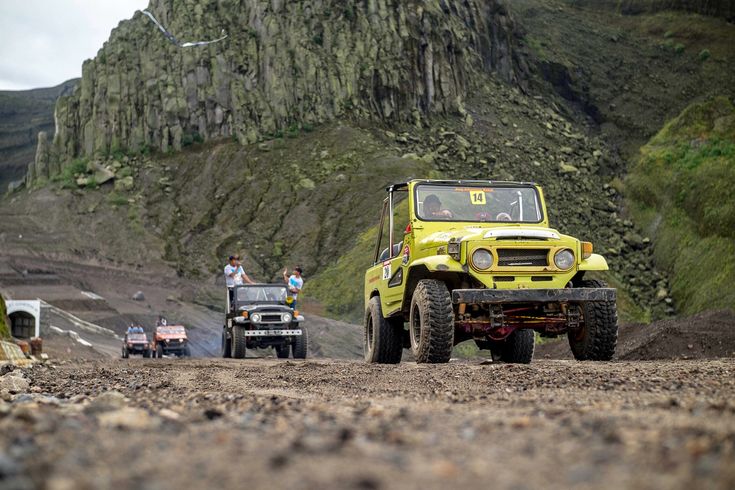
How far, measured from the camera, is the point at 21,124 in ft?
455

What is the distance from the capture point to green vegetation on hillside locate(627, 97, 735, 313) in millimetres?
39344

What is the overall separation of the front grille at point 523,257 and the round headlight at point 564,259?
0.49ft

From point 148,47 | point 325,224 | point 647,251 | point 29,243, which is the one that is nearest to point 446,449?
point 647,251

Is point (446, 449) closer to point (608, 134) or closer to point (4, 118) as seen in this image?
point (608, 134)

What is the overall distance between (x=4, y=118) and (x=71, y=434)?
5863 inches

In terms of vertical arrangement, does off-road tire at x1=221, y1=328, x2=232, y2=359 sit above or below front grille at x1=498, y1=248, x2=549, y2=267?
below

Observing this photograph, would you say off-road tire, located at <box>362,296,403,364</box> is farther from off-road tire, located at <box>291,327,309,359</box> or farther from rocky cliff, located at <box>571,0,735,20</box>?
rocky cliff, located at <box>571,0,735,20</box>

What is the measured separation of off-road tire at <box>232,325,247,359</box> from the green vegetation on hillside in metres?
18.5

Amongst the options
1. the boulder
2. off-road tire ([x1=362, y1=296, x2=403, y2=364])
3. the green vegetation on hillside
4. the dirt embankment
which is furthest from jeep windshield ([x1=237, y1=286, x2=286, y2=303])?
the boulder

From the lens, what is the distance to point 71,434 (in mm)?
3850

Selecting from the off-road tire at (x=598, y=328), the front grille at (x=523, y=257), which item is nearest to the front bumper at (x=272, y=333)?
the off-road tire at (x=598, y=328)

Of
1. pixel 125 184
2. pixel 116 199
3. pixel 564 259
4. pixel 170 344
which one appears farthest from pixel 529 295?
pixel 125 184

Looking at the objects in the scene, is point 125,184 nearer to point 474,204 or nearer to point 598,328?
point 474,204

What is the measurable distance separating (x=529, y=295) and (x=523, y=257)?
0.67m
